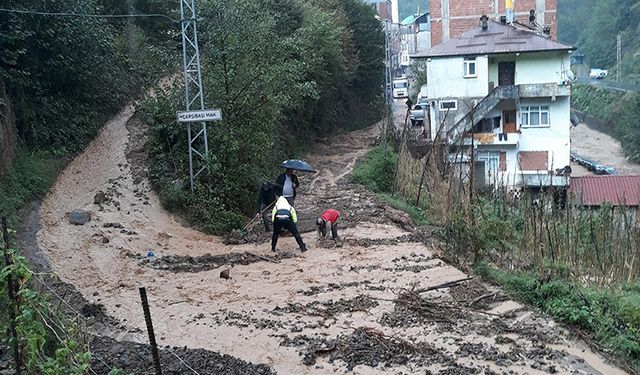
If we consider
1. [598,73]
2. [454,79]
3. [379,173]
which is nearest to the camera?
[379,173]

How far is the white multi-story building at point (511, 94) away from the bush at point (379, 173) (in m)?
7.29

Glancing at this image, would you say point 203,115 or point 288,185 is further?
point 203,115

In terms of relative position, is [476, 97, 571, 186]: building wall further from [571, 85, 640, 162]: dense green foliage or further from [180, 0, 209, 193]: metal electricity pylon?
[180, 0, 209, 193]: metal electricity pylon

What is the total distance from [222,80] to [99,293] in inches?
254

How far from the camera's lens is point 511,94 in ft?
89.9

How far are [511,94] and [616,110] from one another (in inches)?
919

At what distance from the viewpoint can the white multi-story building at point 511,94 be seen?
27.3 meters

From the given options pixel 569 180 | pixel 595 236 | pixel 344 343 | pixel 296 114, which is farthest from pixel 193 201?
pixel 569 180

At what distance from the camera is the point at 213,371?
20.7ft

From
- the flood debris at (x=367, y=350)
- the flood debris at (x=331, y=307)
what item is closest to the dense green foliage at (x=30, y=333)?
the flood debris at (x=367, y=350)

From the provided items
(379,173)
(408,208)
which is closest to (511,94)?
(379,173)

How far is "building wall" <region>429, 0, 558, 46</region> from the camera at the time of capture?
3584cm

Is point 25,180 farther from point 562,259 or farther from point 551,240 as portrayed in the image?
point 562,259

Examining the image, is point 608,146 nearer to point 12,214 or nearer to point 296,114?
point 296,114
